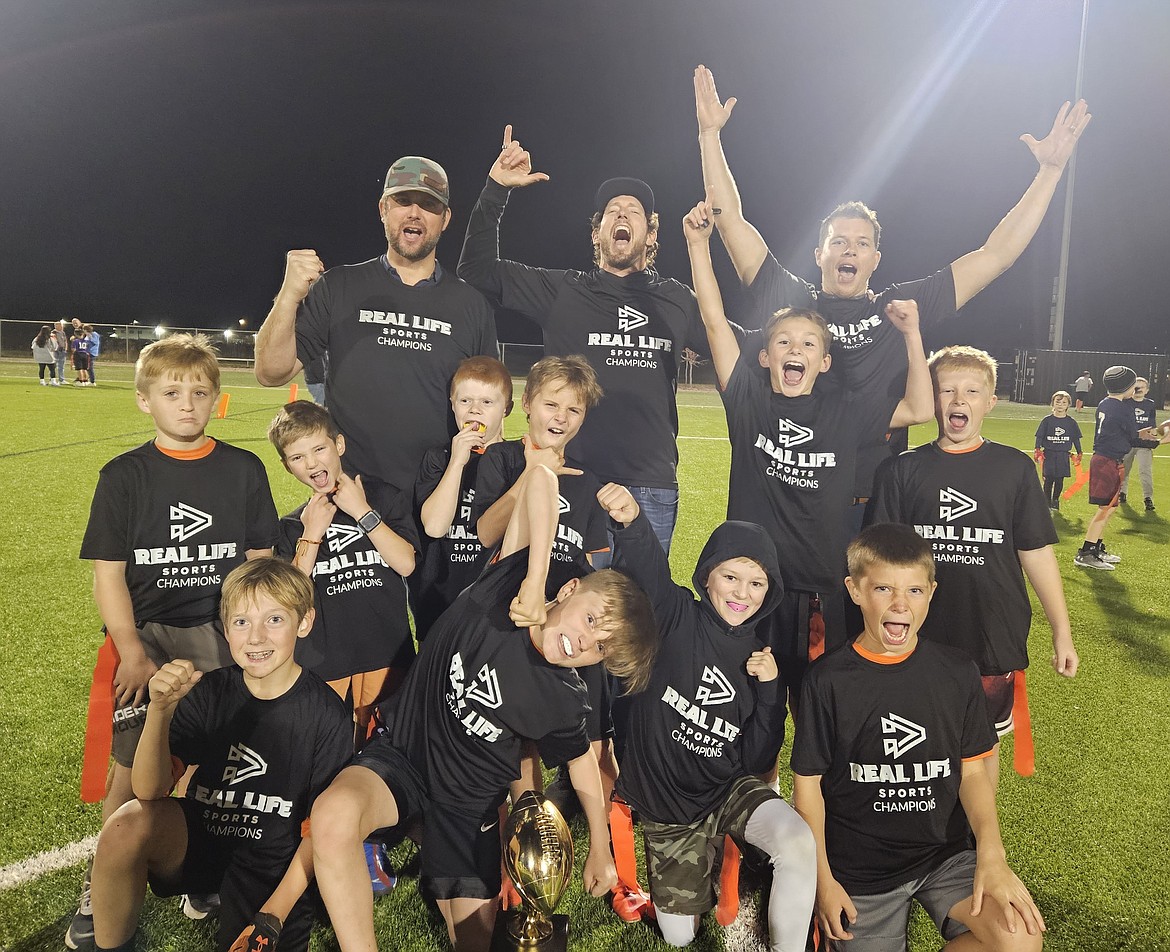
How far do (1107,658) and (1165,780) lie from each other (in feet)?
6.32

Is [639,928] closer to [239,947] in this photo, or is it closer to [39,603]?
[239,947]

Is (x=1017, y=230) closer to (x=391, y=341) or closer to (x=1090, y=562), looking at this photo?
(x=391, y=341)

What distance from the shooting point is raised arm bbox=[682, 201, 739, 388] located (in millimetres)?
3365

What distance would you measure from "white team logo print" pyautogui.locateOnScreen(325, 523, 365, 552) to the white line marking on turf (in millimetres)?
1393

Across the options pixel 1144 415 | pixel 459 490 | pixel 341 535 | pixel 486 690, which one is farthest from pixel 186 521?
pixel 1144 415

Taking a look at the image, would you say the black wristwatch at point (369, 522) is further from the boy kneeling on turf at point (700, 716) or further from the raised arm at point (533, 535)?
the boy kneeling on turf at point (700, 716)

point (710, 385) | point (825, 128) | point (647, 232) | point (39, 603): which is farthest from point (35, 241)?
point (647, 232)

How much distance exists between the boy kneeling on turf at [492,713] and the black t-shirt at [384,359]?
895 mm

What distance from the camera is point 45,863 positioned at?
2701 mm

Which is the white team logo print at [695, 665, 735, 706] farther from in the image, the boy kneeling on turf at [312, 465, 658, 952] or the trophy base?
the trophy base

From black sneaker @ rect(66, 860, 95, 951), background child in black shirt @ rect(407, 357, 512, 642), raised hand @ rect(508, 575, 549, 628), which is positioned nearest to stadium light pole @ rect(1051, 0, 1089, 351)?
background child in black shirt @ rect(407, 357, 512, 642)

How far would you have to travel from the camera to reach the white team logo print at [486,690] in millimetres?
2504

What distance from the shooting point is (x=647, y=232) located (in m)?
3.61

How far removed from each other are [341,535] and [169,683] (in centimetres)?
97
